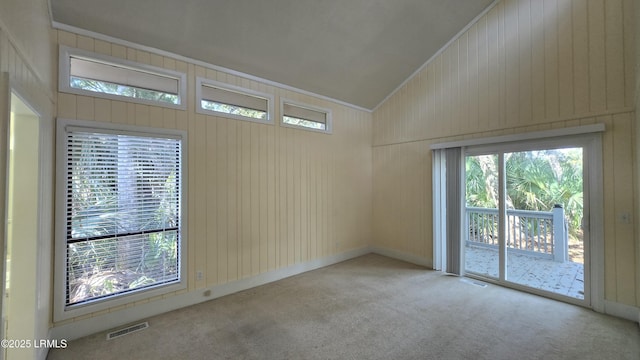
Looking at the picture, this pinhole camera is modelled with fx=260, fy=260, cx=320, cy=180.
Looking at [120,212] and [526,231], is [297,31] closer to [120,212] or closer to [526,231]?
[120,212]

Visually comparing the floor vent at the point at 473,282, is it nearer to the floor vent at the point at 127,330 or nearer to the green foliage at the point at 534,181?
the green foliage at the point at 534,181

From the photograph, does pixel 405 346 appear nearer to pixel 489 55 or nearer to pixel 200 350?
pixel 200 350

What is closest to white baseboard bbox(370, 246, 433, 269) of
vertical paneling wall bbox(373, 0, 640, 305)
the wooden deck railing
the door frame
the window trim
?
vertical paneling wall bbox(373, 0, 640, 305)

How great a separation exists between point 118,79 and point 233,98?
4.30 feet

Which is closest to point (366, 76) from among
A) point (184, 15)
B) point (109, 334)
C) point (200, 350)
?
point (184, 15)

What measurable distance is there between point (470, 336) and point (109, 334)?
3642 mm

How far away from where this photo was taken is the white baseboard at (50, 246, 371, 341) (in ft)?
8.46

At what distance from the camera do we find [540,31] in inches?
136

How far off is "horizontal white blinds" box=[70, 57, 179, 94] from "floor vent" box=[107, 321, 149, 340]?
8.69ft

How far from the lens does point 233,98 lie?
373 centimetres

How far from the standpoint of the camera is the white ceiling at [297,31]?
2.67 m

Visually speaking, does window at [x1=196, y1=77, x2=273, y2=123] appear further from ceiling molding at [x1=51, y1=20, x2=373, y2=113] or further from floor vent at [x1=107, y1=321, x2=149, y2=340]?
floor vent at [x1=107, y1=321, x2=149, y2=340]

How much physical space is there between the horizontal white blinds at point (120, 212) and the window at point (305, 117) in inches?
70.1

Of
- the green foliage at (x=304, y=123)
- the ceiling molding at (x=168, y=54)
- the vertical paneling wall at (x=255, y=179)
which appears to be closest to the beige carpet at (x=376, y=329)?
the vertical paneling wall at (x=255, y=179)
